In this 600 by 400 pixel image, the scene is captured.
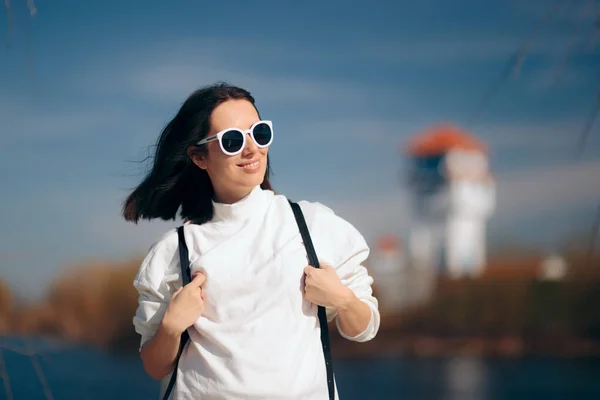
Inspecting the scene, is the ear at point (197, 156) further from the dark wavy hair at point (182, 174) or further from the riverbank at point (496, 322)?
the riverbank at point (496, 322)

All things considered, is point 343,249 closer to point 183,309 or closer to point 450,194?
point 183,309

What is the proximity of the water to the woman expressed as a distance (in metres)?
4.70

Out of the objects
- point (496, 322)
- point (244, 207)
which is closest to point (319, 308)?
point (244, 207)

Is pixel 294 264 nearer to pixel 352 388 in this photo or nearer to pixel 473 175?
pixel 352 388

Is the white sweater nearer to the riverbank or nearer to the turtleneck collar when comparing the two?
→ the turtleneck collar

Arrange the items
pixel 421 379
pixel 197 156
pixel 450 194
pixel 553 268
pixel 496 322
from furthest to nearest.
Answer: pixel 450 194 < pixel 421 379 < pixel 496 322 < pixel 553 268 < pixel 197 156

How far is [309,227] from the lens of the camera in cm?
109

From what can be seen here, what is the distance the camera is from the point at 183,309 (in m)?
1.01

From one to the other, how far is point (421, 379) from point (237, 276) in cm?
616

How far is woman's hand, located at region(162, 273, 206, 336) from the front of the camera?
101 centimetres

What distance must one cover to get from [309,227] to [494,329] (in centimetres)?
570

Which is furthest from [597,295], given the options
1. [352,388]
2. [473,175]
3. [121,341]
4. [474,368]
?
[473,175]

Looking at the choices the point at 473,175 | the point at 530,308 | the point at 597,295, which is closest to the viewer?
the point at 597,295

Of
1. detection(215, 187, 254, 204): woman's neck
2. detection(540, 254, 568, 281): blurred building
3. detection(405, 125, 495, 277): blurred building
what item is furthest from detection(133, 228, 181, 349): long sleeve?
detection(405, 125, 495, 277): blurred building
